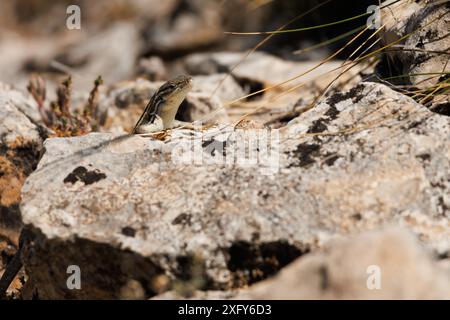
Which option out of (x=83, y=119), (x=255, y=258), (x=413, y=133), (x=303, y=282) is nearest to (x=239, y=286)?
(x=255, y=258)

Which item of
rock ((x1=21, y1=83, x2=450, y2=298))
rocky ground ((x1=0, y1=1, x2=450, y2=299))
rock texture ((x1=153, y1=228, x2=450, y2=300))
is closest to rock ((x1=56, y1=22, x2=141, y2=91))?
rocky ground ((x1=0, y1=1, x2=450, y2=299))

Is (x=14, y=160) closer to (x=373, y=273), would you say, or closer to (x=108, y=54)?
(x=373, y=273)

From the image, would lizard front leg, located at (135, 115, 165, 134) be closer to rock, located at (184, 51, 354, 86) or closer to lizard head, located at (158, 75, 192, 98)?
lizard head, located at (158, 75, 192, 98)

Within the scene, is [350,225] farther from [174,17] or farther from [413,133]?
[174,17]

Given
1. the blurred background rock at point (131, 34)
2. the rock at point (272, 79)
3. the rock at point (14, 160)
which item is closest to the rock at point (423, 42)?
the rock at point (272, 79)

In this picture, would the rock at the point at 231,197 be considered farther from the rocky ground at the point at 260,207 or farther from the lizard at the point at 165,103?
the lizard at the point at 165,103

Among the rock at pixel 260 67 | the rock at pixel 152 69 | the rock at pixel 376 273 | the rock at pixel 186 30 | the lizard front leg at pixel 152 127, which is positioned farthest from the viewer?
the rock at pixel 186 30

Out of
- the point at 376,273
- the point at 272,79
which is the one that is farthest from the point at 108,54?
the point at 376,273
